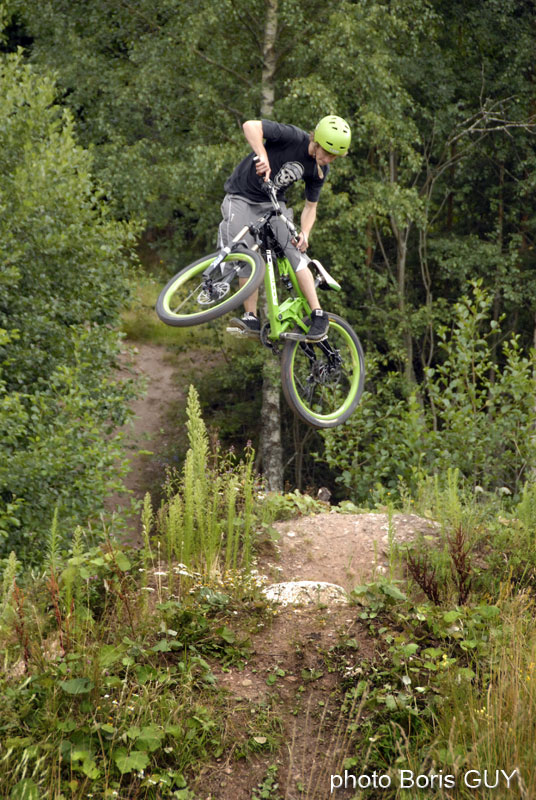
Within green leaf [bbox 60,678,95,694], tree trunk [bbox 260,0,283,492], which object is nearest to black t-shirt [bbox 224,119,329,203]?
green leaf [bbox 60,678,95,694]

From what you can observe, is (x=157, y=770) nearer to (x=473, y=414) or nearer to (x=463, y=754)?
(x=463, y=754)

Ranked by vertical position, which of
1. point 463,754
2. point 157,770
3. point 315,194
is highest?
point 315,194

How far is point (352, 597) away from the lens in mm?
5312

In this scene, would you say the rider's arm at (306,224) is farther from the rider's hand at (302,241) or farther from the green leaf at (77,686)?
the green leaf at (77,686)

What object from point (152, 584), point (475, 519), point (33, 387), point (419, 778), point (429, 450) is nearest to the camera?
point (419, 778)

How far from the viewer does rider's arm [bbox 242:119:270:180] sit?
6.02 meters

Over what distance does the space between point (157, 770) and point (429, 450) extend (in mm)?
7695

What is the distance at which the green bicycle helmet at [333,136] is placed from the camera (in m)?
6.05

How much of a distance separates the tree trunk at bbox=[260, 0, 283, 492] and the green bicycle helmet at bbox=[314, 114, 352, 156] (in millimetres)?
9017

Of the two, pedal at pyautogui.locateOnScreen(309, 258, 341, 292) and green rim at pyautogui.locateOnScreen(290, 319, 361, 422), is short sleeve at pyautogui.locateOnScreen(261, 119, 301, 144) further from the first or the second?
green rim at pyautogui.locateOnScreen(290, 319, 361, 422)

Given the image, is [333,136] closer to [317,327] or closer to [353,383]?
[317,327]

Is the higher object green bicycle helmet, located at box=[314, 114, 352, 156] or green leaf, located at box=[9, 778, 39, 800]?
green bicycle helmet, located at box=[314, 114, 352, 156]

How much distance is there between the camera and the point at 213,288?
20.3 ft

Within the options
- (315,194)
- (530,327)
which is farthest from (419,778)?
(530,327)
